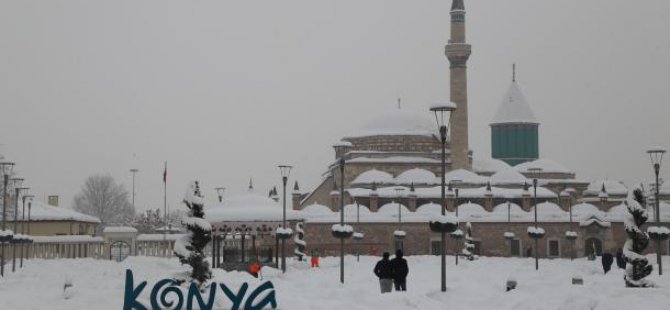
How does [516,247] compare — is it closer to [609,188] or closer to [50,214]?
[609,188]

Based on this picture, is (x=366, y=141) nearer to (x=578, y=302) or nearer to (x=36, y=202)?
(x=36, y=202)

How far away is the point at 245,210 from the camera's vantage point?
34.1 meters

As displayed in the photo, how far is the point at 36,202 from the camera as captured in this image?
206ft

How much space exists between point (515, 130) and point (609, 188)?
33.2 feet

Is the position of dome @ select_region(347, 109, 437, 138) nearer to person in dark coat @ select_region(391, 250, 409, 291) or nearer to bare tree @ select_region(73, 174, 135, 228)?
bare tree @ select_region(73, 174, 135, 228)

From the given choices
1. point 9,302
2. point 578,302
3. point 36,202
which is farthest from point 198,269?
point 36,202

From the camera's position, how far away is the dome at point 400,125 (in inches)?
2980

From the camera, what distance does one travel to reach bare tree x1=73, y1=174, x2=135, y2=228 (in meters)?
92.2

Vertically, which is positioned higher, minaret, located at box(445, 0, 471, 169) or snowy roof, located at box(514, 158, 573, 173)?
minaret, located at box(445, 0, 471, 169)

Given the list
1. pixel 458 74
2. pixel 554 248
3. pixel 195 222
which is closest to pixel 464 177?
pixel 458 74

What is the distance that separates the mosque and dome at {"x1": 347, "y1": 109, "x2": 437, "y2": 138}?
0.10m

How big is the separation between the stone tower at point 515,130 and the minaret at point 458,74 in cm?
1407

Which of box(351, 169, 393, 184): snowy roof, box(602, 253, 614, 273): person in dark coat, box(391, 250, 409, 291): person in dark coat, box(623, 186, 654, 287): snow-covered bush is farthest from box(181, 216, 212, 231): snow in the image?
box(351, 169, 393, 184): snowy roof

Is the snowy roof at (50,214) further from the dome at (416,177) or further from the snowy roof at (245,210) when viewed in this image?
the snowy roof at (245,210)
